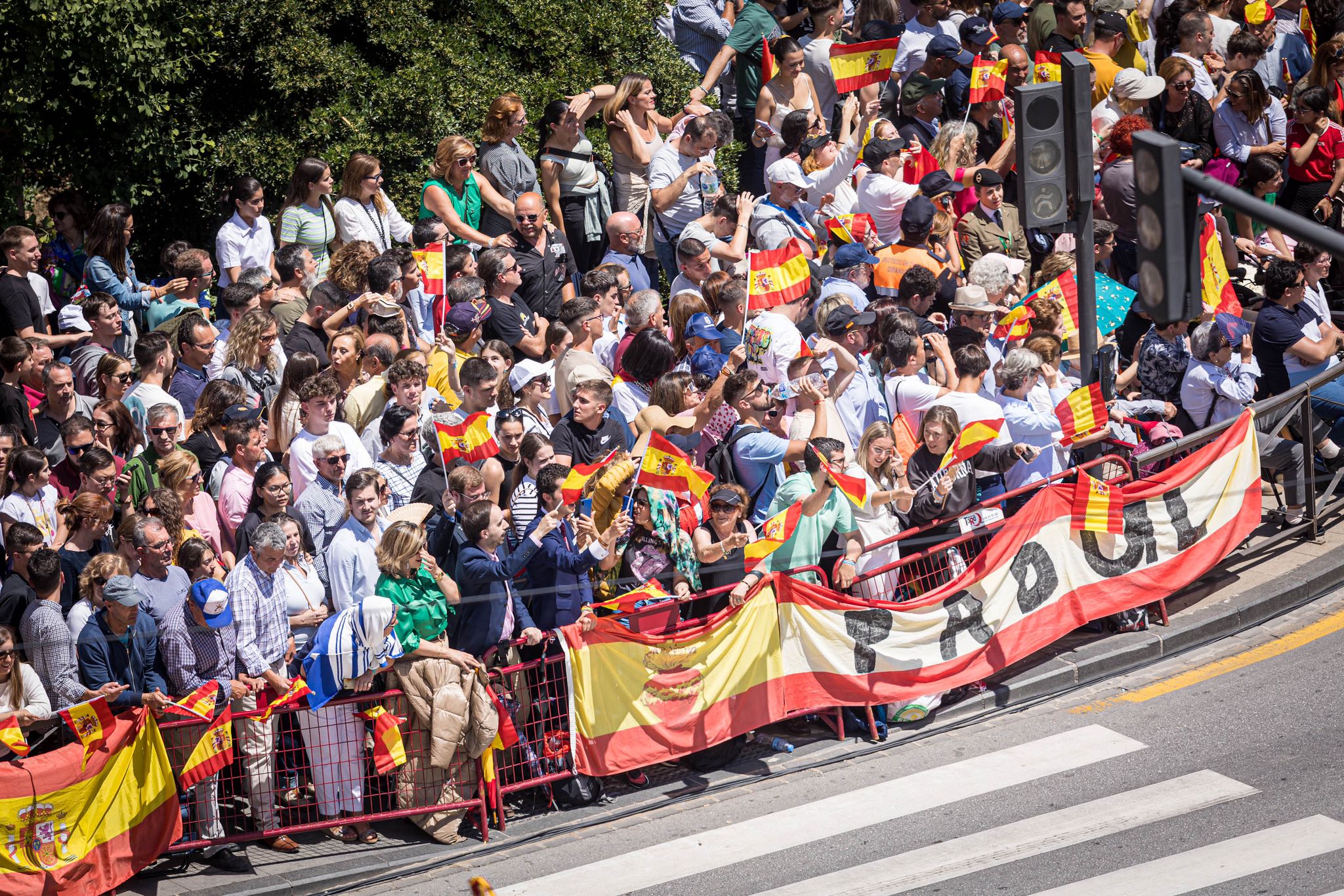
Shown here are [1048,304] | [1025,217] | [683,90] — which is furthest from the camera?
[683,90]

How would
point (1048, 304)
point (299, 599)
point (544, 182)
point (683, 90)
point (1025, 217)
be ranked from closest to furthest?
point (299, 599), point (1025, 217), point (1048, 304), point (544, 182), point (683, 90)

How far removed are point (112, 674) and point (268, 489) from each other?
1408 millimetres

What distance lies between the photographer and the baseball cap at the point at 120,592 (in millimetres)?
9039

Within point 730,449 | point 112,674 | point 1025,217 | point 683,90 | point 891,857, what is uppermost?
point 683,90

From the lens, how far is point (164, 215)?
14734mm

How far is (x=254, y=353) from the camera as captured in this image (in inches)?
448

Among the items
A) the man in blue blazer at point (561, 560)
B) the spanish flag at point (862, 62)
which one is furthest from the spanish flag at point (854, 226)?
the man in blue blazer at point (561, 560)

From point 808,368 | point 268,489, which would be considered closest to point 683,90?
point 808,368

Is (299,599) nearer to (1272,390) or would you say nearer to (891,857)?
(891,857)

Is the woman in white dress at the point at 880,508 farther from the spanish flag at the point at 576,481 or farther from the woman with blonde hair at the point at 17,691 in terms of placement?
the woman with blonde hair at the point at 17,691

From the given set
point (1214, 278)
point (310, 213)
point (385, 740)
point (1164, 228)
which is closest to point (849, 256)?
point (1214, 278)

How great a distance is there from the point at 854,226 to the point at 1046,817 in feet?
21.1

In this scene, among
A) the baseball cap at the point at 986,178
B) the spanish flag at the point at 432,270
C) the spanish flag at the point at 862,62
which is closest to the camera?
the spanish flag at the point at 432,270

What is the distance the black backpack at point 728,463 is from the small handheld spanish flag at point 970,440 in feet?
3.94
